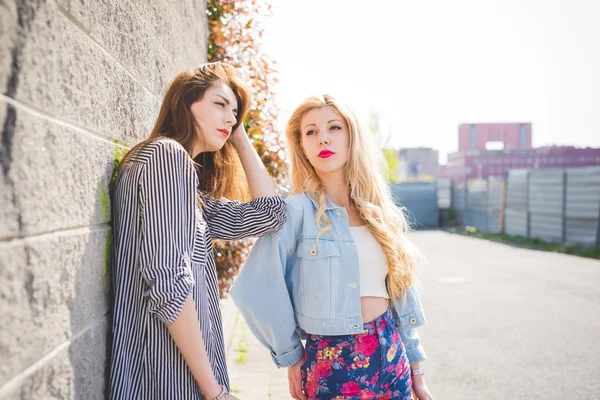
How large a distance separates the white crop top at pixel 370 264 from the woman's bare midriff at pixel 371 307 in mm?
25

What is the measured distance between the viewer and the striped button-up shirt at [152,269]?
1.49m

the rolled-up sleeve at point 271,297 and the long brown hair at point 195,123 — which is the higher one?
the long brown hair at point 195,123

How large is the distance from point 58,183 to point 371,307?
1523 millimetres

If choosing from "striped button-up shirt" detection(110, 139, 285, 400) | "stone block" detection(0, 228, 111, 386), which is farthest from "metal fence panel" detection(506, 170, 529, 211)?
"stone block" detection(0, 228, 111, 386)

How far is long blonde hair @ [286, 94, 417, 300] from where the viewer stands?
2400 millimetres

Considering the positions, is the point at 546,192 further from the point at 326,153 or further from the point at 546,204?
the point at 326,153

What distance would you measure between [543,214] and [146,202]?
16298 millimetres

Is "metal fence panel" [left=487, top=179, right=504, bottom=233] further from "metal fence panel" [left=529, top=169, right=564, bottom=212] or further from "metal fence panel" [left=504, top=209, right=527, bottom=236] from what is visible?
"metal fence panel" [left=529, top=169, right=564, bottom=212]

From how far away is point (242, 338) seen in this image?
548 centimetres

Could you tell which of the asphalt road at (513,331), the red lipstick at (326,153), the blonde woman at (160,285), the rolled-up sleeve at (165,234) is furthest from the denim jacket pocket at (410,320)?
the asphalt road at (513,331)

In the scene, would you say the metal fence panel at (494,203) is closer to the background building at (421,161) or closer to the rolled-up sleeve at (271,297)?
the rolled-up sleeve at (271,297)

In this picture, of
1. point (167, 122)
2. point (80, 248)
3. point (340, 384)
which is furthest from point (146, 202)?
point (340, 384)

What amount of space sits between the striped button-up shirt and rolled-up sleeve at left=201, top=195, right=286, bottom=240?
0.47m

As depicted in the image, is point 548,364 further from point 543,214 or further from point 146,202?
point 543,214
